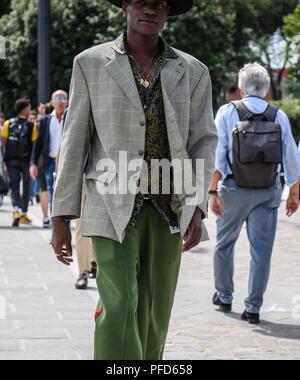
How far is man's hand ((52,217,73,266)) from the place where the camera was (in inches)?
168

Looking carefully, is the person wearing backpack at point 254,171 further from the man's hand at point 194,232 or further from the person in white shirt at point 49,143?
the person in white shirt at point 49,143

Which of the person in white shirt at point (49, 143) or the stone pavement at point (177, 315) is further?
the person in white shirt at point (49, 143)

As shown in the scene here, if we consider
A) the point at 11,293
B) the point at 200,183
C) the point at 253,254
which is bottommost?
the point at 11,293

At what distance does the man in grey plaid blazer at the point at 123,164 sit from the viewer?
13.6ft

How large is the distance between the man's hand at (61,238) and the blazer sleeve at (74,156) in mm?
37

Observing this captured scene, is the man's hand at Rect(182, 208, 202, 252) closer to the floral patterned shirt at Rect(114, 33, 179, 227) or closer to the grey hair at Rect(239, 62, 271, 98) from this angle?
the floral patterned shirt at Rect(114, 33, 179, 227)

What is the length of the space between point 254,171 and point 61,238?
121 inches

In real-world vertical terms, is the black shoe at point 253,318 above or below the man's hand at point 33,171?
below

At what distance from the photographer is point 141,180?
4238 millimetres

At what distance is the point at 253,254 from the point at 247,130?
0.91 metres

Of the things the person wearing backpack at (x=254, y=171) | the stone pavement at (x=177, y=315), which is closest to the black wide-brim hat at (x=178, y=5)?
the stone pavement at (x=177, y=315)

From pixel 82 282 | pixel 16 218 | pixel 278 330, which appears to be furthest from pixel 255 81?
pixel 16 218

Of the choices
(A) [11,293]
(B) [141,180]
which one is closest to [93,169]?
(B) [141,180]

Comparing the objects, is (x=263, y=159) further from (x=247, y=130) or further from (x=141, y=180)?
(x=141, y=180)
